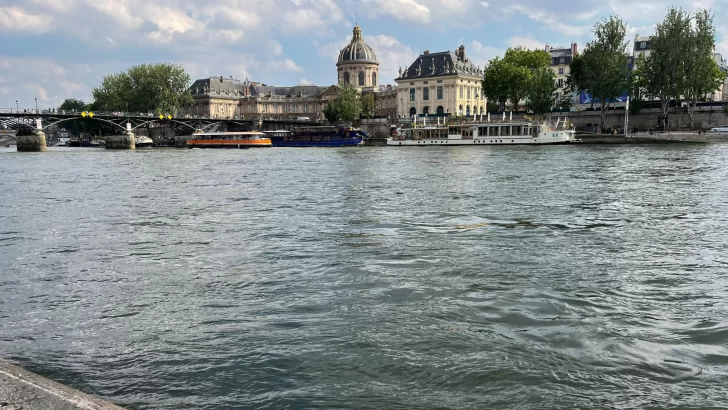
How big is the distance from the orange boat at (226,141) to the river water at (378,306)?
68172mm

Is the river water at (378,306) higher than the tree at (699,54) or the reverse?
the reverse

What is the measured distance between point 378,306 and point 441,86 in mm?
100812

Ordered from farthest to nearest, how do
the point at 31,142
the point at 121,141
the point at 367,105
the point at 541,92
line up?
the point at 367,105 → the point at 121,141 → the point at 541,92 → the point at 31,142

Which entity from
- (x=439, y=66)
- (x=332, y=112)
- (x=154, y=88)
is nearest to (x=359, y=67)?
(x=439, y=66)

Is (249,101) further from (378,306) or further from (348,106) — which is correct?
(378,306)

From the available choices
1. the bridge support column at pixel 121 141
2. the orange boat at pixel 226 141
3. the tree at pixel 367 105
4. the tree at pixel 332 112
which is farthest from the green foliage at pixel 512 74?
the bridge support column at pixel 121 141


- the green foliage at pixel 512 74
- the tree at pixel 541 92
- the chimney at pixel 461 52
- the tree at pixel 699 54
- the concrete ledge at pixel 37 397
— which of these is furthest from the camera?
the chimney at pixel 461 52

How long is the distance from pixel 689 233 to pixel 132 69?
330ft

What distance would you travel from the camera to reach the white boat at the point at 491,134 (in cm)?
6500

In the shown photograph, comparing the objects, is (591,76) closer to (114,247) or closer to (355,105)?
(355,105)

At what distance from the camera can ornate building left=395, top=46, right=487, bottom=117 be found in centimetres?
10400

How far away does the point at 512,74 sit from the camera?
81188 millimetres

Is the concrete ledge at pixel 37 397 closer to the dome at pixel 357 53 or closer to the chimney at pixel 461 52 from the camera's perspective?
the chimney at pixel 461 52

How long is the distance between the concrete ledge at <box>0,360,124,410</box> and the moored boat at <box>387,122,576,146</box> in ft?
211
